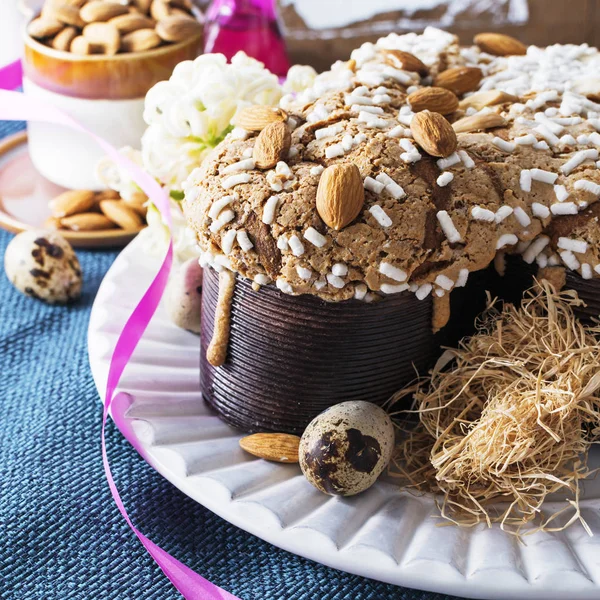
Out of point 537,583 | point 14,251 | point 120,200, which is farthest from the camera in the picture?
point 120,200

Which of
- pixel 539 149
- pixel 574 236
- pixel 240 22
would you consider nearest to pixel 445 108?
pixel 539 149

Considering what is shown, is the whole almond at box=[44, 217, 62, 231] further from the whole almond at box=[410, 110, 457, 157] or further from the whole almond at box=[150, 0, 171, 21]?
the whole almond at box=[410, 110, 457, 157]

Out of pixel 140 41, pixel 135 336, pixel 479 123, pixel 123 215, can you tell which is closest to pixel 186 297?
pixel 135 336

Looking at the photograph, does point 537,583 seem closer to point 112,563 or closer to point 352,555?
point 352,555

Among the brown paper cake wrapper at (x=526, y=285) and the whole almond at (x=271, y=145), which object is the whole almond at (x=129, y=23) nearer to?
the whole almond at (x=271, y=145)

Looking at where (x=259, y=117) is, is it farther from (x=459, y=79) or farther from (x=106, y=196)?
(x=106, y=196)
